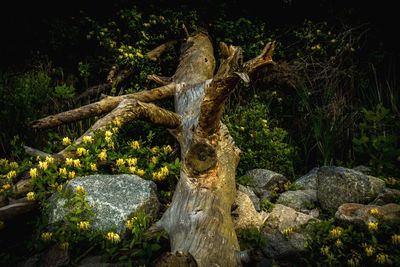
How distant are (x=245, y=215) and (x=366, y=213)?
1.15 metres


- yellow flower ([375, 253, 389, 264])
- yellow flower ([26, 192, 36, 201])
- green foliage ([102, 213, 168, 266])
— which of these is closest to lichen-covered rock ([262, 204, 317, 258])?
yellow flower ([375, 253, 389, 264])

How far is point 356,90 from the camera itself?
20.3ft

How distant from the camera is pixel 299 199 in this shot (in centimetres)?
416

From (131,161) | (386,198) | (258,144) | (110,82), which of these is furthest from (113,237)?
(110,82)

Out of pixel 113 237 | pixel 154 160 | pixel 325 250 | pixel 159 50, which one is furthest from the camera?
pixel 159 50

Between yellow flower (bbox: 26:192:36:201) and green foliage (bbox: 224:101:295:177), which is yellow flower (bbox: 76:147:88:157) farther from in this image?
green foliage (bbox: 224:101:295:177)

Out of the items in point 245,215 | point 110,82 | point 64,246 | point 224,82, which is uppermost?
point 110,82

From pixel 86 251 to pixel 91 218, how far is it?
13.4 inches

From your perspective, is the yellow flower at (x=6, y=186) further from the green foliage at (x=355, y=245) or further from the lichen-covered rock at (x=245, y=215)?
the green foliage at (x=355, y=245)

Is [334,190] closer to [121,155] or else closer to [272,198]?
[272,198]

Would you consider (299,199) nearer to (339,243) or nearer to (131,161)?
(339,243)

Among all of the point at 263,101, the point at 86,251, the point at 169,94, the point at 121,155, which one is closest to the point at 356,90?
the point at 263,101

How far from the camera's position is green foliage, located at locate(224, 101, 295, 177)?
191 inches

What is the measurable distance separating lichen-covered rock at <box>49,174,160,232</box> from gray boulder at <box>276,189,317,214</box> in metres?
1.63
